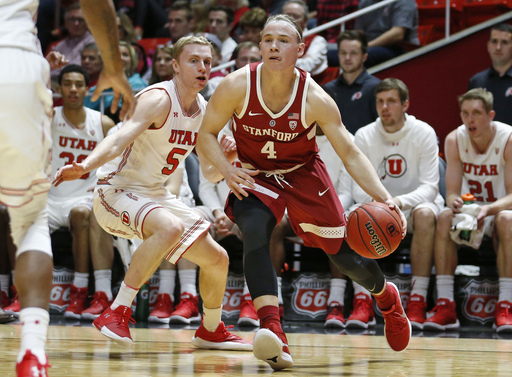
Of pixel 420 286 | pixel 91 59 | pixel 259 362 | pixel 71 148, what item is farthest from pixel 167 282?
pixel 91 59

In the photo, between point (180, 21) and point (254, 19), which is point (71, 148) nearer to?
point (254, 19)

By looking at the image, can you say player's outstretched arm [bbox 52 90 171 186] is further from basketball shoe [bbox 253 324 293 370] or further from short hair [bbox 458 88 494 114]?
short hair [bbox 458 88 494 114]

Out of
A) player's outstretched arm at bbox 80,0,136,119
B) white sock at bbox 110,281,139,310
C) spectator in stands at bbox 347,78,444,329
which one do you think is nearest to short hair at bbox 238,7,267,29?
spectator in stands at bbox 347,78,444,329

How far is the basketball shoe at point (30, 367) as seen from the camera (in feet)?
7.84

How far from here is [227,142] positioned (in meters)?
4.24

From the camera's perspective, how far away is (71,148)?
6.65 meters

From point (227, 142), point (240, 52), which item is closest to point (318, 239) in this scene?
point (227, 142)

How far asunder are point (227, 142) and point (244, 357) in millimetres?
1208

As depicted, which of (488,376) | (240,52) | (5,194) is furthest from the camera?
(240,52)

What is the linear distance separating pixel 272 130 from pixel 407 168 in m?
2.57

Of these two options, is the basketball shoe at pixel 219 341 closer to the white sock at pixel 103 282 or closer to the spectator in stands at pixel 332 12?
the white sock at pixel 103 282

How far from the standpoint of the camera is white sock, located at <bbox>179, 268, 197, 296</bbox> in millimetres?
6082

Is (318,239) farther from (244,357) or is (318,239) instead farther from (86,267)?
(86,267)

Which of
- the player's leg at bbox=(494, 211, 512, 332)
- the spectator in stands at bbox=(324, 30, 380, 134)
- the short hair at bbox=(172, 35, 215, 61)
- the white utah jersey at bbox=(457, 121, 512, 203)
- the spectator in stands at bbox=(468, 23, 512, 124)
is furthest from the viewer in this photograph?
the spectator in stands at bbox=(324, 30, 380, 134)
